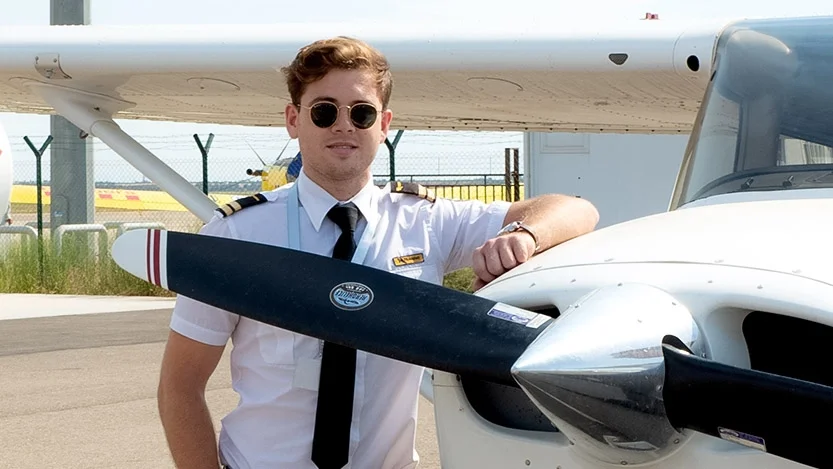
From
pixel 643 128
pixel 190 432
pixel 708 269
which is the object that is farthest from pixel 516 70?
pixel 708 269

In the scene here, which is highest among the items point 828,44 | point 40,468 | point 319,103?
point 828,44

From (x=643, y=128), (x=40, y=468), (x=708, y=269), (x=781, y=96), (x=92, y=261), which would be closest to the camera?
(x=708, y=269)

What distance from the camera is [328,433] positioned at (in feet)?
8.97

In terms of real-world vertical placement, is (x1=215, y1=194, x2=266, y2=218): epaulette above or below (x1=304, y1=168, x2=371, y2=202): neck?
below

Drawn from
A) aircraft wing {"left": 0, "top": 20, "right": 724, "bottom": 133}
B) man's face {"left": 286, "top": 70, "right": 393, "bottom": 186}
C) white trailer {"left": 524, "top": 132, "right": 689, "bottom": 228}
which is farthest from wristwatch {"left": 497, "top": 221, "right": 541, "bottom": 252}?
white trailer {"left": 524, "top": 132, "right": 689, "bottom": 228}

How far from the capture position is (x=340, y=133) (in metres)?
2.84

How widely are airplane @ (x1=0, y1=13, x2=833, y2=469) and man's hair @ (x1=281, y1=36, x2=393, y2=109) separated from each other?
761mm

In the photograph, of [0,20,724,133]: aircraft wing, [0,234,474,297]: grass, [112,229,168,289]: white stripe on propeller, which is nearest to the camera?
[112,229,168,289]: white stripe on propeller

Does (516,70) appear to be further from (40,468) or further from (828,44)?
(40,468)

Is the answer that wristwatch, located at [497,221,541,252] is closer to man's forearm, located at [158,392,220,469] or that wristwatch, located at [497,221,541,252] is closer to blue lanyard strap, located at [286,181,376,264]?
blue lanyard strap, located at [286,181,376,264]

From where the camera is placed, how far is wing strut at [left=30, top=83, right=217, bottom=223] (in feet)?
19.2

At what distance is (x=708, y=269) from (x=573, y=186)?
12494mm

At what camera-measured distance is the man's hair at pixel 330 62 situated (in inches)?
112

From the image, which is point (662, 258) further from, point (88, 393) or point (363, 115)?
point (88, 393)
